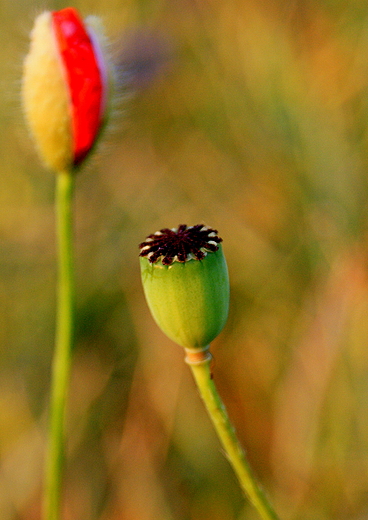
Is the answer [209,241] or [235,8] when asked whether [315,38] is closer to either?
[235,8]

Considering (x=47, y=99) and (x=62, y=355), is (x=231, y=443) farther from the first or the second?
(x=47, y=99)

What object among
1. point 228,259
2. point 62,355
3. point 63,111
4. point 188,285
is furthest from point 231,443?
point 228,259

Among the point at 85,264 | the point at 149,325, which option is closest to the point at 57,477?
the point at 149,325

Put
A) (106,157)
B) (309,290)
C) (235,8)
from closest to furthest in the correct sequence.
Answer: (309,290) → (235,8) → (106,157)

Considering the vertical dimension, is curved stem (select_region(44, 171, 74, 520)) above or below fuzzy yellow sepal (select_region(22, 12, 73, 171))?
below

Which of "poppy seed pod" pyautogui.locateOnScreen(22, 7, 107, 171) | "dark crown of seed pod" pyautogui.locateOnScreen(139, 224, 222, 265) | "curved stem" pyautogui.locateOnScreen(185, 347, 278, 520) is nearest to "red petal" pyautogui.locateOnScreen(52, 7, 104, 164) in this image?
"poppy seed pod" pyautogui.locateOnScreen(22, 7, 107, 171)

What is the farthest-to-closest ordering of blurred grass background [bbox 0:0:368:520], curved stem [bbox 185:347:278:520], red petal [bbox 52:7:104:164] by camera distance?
blurred grass background [bbox 0:0:368:520] → red petal [bbox 52:7:104:164] → curved stem [bbox 185:347:278:520]

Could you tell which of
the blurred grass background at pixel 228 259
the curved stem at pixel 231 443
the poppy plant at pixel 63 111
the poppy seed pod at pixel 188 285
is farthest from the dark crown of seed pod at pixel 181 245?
the blurred grass background at pixel 228 259

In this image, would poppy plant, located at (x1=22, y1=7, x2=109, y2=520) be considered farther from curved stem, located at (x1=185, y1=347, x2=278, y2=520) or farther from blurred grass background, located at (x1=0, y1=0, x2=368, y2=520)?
blurred grass background, located at (x1=0, y1=0, x2=368, y2=520)
